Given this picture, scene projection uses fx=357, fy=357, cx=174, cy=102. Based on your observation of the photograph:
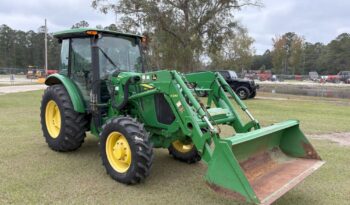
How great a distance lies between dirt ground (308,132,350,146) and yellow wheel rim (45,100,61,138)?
5.84 metres

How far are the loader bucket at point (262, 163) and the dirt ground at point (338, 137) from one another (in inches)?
137

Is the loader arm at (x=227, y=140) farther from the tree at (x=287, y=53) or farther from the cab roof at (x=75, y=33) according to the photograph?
the tree at (x=287, y=53)

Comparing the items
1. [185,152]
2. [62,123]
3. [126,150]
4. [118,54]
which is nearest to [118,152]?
[126,150]

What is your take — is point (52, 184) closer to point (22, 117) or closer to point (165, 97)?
point (165, 97)

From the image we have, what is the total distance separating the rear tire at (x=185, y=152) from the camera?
591 centimetres

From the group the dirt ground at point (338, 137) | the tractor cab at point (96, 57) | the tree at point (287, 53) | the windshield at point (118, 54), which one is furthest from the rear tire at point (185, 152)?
the tree at point (287, 53)

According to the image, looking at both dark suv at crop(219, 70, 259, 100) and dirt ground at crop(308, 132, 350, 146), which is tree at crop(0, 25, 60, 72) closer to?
dark suv at crop(219, 70, 259, 100)

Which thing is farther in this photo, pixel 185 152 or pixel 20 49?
pixel 20 49

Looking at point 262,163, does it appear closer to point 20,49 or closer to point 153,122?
point 153,122

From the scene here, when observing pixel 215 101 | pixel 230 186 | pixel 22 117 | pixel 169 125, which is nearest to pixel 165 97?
pixel 169 125

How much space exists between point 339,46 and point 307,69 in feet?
32.6

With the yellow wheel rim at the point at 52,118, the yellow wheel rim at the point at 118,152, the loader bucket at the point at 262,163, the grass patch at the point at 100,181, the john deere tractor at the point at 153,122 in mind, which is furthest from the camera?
the yellow wheel rim at the point at 52,118

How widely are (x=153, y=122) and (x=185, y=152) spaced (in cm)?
98

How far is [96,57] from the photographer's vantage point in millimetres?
5727
